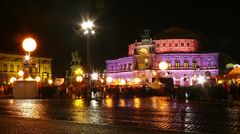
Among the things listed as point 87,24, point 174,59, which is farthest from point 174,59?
point 87,24

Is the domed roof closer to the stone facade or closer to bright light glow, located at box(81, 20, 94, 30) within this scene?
the stone facade

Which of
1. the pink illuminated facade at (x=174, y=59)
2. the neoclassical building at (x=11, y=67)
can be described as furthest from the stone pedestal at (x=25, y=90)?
the pink illuminated facade at (x=174, y=59)

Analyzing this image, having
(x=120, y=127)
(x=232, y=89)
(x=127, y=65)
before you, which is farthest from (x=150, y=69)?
(x=120, y=127)

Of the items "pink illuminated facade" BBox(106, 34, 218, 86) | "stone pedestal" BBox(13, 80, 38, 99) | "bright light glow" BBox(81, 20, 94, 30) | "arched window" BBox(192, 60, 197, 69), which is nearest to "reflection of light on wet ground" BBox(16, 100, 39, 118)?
"stone pedestal" BBox(13, 80, 38, 99)

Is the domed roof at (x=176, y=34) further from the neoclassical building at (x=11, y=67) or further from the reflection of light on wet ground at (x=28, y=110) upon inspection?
the reflection of light on wet ground at (x=28, y=110)

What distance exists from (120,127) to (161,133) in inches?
63.2

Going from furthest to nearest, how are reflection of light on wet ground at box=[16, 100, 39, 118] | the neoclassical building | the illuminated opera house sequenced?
the illuminated opera house → the neoclassical building → reflection of light on wet ground at box=[16, 100, 39, 118]

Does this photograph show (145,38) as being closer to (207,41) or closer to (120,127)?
(207,41)

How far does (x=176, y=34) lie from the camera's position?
334 feet

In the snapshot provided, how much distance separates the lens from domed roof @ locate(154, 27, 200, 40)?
10112 cm

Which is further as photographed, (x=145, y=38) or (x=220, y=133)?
(x=145, y=38)

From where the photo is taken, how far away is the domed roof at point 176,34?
101m

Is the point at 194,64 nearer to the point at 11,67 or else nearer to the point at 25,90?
the point at 11,67

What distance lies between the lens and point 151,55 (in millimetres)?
96625
